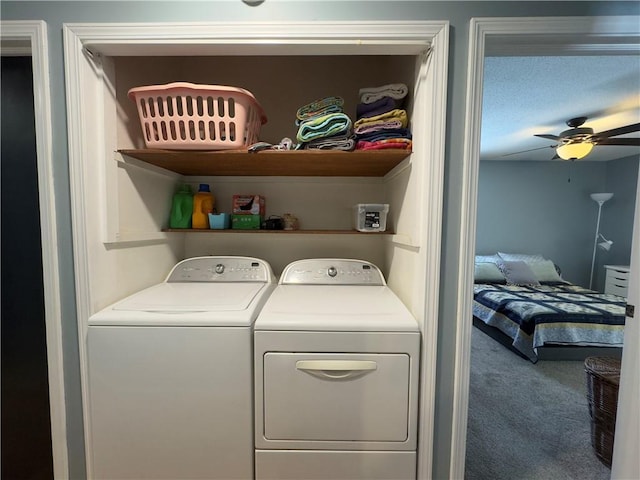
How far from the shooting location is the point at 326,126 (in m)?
1.30

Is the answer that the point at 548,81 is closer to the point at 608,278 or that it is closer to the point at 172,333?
the point at 172,333

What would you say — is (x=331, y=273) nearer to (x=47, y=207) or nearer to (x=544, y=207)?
(x=47, y=207)

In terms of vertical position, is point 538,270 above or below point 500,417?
above

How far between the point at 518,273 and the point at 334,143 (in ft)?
13.1

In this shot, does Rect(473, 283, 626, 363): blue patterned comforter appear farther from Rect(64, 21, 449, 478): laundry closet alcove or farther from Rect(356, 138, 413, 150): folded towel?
Rect(356, 138, 413, 150): folded towel

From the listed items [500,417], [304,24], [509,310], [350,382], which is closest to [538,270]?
[509,310]

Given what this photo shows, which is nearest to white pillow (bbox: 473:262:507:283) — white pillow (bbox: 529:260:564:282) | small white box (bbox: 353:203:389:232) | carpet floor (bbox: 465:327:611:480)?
white pillow (bbox: 529:260:564:282)

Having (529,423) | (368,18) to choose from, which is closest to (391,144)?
(368,18)

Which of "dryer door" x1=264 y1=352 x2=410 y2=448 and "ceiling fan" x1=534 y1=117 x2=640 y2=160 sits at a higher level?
"ceiling fan" x1=534 y1=117 x2=640 y2=160

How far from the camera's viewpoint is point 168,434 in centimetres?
113

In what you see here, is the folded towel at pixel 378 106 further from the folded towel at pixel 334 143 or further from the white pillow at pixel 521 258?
the white pillow at pixel 521 258

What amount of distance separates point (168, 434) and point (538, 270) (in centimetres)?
484

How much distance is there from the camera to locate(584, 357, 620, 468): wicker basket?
168 cm

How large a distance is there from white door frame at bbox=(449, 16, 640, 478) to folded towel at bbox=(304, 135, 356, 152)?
46cm
